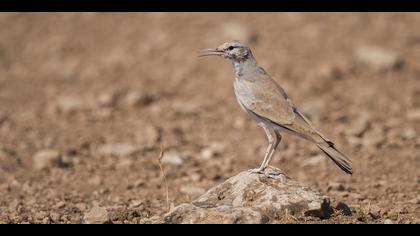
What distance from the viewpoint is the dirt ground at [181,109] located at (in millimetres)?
9547

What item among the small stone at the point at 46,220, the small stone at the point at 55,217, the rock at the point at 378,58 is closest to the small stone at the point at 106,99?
the rock at the point at 378,58

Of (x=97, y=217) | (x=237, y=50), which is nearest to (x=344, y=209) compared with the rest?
(x=237, y=50)

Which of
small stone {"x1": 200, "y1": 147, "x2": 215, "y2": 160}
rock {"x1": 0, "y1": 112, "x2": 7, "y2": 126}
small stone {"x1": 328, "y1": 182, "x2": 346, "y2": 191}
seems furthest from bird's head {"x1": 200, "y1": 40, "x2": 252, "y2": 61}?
rock {"x1": 0, "y1": 112, "x2": 7, "y2": 126}

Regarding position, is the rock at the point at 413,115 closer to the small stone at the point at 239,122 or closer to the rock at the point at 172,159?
the small stone at the point at 239,122

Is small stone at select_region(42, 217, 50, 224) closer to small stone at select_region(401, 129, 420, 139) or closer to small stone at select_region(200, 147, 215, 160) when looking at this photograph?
small stone at select_region(200, 147, 215, 160)

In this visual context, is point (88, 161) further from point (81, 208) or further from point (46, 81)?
point (46, 81)

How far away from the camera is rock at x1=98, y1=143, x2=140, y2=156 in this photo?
11.9 m

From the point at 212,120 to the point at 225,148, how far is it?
1.94 metres

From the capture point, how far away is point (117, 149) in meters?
12.0

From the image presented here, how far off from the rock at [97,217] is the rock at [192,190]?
1876 millimetres

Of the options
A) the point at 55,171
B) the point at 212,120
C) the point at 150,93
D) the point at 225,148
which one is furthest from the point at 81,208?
the point at 150,93

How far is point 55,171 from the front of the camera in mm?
10883

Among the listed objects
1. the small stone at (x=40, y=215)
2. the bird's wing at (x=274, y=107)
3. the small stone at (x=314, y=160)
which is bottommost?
the small stone at (x=40, y=215)

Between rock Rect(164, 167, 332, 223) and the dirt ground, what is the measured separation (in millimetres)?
178
